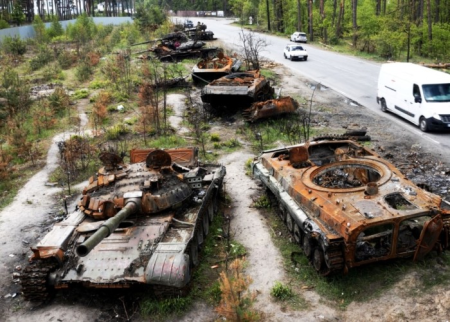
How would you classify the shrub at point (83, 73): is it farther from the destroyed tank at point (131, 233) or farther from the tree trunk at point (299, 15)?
the tree trunk at point (299, 15)

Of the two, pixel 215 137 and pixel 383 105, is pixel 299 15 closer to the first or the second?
pixel 383 105

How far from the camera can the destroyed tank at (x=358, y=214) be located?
301 inches

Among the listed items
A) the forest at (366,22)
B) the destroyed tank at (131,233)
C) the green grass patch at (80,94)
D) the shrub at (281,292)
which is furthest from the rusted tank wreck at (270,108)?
the forest at (366,22)

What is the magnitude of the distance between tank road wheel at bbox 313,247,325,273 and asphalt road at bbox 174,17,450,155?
24.6ft

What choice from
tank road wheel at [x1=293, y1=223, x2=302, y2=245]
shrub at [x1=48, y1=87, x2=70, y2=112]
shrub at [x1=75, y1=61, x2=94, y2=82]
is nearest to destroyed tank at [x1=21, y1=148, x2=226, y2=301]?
tank road wheel at [x1=293, y1=223, x2=302, y2=245]

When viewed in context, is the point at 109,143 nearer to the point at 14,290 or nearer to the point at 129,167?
the point at 129,167

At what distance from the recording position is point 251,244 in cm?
979

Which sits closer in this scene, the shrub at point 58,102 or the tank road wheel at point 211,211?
the tank road wheel at point 211,211

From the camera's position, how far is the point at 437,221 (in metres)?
7.66

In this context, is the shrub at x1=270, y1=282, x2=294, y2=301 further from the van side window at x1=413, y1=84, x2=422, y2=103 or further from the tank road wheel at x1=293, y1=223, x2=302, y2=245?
the van side window at x1=413, y1=84, x2=422, y2=103

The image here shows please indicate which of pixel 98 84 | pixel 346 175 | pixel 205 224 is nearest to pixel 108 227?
pixel 205 224

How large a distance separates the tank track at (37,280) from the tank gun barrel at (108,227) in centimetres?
138

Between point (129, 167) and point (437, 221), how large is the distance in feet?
19.8

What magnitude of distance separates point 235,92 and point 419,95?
21.9ft
